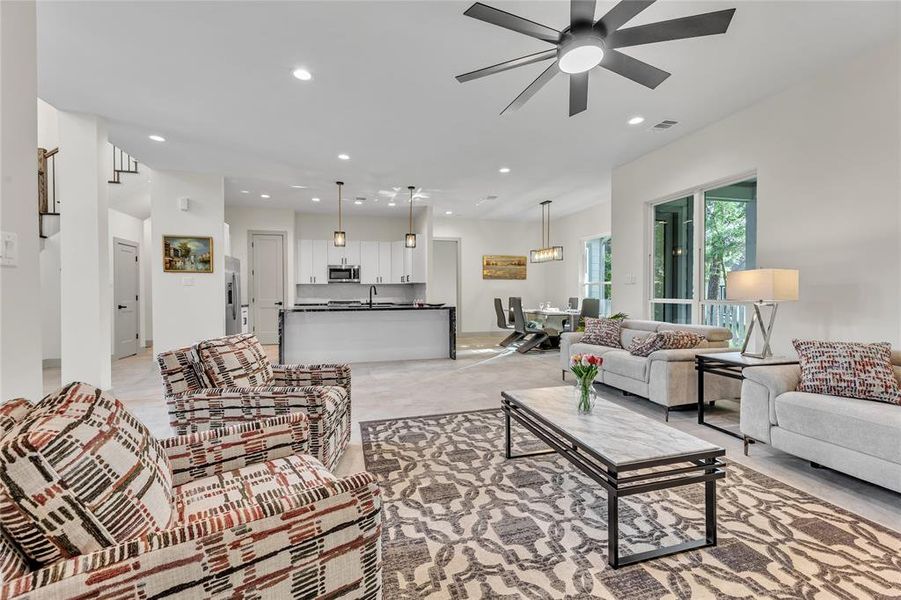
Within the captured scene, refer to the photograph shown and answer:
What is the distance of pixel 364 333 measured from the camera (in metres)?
6.27

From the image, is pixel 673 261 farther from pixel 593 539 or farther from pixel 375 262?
pixel 375 262

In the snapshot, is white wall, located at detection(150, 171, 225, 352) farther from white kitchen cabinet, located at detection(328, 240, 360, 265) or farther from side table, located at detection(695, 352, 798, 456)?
side table, located at detection(695, 352, 798, 456)

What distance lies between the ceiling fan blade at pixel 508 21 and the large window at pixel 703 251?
126 inches

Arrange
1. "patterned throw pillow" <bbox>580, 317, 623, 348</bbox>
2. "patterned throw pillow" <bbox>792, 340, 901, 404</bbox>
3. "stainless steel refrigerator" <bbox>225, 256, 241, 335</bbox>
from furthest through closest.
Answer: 1. "stainless steel refrigerator" <bbox>225, 256, 241, 335</bbox>
2. "patterned throw pillow" <bbox>580, 317, 623, 348</bbox>
3. "patterned throw pillow" <bbox>792, 340, 901, 404</bbox>

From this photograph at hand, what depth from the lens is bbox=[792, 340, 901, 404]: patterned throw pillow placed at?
2428mm

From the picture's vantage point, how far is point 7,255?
1406mm

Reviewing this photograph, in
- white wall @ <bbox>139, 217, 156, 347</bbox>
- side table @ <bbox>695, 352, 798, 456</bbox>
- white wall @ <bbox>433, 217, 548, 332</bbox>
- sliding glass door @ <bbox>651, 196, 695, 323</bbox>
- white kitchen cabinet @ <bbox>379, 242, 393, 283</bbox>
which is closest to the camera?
side table @ <bbox>695, 352, 798, 456</bbox>

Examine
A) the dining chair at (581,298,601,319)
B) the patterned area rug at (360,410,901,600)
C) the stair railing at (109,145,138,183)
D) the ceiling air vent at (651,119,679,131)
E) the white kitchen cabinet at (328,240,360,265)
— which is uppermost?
the stair railing at (109,145,138,183)

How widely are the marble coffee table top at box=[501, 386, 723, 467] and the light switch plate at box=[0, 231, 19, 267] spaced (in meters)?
2.32

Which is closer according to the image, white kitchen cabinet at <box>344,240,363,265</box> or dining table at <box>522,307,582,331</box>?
dining table at <box>522,307,582,331</box>

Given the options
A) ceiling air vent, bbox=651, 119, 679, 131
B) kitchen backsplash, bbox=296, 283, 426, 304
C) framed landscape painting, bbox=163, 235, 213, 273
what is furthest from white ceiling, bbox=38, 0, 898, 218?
kitchen backsplash, bbox=296, 283, 426, 304

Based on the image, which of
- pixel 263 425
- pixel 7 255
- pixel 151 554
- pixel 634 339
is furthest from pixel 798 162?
pixel 7 255

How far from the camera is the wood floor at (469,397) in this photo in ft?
7.40

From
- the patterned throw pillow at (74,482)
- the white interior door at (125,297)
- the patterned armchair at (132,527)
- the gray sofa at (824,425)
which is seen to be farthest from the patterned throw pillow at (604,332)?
the white interior door at (125,297)
